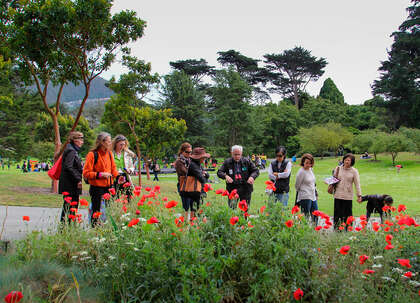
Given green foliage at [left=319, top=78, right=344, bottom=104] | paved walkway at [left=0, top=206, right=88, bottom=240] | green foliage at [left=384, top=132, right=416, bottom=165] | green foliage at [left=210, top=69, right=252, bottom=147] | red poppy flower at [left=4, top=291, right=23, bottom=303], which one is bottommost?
paved walkway at [left=0, top=206, right=88, bottom=240]

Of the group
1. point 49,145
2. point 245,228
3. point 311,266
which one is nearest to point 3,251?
point 245,228

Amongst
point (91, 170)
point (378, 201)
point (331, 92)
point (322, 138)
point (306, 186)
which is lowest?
point (378, 201)

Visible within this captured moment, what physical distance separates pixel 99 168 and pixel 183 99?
1630 inches

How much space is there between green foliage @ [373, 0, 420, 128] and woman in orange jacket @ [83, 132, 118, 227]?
45932 millimetres

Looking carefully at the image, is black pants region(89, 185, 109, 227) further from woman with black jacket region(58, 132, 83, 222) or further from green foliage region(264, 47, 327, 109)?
green foliage region(264, 47, 327, 109)

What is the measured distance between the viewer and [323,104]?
58.9m

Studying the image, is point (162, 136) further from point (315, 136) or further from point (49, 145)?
point (315, 136)

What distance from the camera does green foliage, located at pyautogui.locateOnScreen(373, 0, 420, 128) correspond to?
43125mm

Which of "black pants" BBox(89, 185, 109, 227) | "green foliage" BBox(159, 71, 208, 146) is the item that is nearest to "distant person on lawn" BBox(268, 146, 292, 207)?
"black pants" BBox(89, 185, 109, 227)

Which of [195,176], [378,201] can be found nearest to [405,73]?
[378,201]

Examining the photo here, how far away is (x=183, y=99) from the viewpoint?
152 feet

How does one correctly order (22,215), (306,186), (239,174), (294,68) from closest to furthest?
(239,174) → (306,186) → (22,215) → (294,68)

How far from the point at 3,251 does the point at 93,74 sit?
10962 millimetres

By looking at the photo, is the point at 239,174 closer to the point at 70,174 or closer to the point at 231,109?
the point at 70,174
